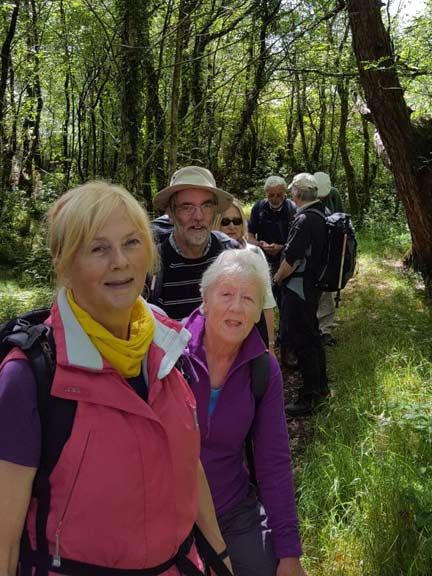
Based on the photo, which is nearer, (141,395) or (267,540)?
(141,395)

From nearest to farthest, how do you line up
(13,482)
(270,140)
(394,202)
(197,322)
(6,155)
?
(13,482) → (197,322) → (6,155) → (394,202) → (270,140)

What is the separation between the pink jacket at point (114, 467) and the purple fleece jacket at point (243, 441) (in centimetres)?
64

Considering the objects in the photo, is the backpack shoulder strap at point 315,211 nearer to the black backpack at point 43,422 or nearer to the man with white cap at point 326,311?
the man with white cap at point 326,311

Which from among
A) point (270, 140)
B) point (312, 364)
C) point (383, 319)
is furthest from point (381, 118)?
point (270, 140)

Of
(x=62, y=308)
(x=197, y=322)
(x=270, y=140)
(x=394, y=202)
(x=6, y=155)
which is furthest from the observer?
(x=270, y=140)

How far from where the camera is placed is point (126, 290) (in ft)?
4.66

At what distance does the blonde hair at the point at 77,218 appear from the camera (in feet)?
4.40

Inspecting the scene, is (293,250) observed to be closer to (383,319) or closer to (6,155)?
(383,319)

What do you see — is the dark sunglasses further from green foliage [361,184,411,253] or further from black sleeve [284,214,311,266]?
green foliage [361,184,411,253]

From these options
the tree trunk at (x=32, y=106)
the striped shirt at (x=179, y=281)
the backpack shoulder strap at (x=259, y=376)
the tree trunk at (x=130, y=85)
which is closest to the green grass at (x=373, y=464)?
the backpack shoulder strap at (x=259, y=376)

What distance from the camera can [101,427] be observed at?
1225 mm

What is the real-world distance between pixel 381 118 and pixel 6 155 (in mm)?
10156

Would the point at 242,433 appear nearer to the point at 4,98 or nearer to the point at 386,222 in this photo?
the point at 4,98

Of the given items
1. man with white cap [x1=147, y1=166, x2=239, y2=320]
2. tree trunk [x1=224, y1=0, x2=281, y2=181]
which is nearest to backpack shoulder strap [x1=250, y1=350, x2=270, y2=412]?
man with white cap [x1=147, y1=166, x2=239, y2=320]
